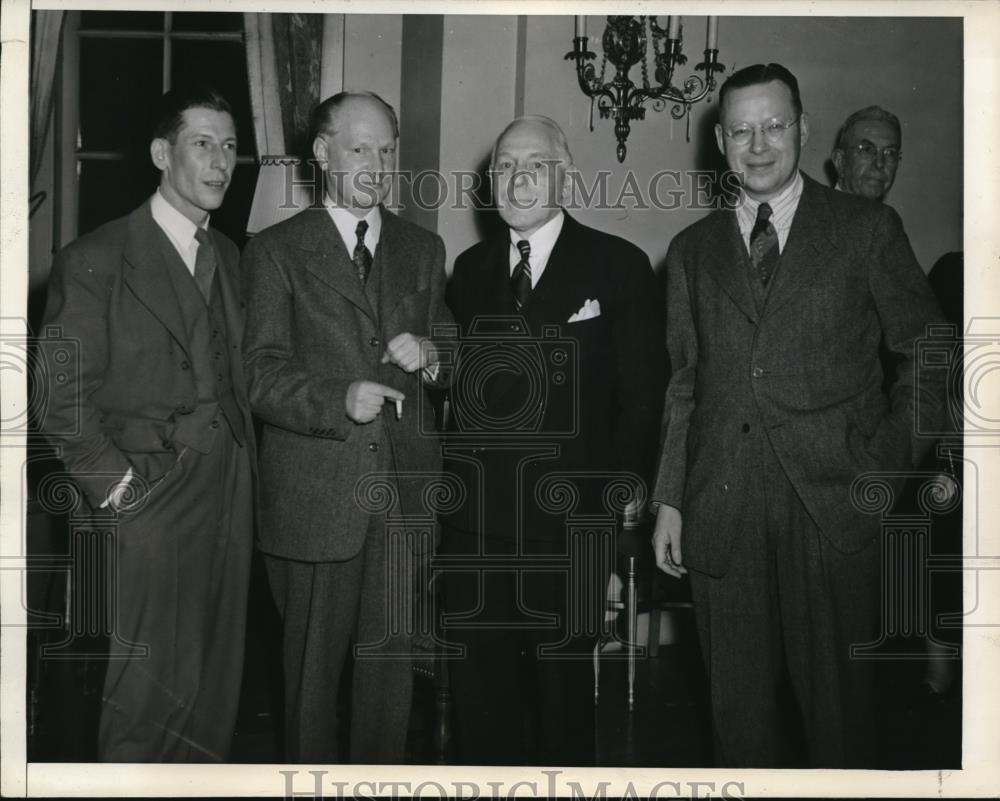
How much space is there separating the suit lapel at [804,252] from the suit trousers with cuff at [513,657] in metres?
0.88

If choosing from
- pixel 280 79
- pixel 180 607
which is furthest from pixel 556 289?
pixel 180 607

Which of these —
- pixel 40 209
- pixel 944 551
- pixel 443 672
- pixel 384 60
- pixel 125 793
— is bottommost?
pixel 125 793

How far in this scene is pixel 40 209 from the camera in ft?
10.1

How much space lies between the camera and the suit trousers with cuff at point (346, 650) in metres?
2.91

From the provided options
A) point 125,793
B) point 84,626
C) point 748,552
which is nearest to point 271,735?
point 125,793

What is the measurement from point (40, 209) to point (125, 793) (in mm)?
1613

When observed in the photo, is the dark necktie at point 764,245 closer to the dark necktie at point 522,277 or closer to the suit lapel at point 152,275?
the dark necktie at point 522,277

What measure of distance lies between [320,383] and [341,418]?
107mm

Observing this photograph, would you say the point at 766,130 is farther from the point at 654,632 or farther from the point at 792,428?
the point at 654,632

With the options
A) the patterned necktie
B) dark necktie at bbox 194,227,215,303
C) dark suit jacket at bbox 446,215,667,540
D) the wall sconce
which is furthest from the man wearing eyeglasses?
dark necktie at bbox 194,227,215,303

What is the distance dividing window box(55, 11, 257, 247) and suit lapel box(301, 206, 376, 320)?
0.34 meters

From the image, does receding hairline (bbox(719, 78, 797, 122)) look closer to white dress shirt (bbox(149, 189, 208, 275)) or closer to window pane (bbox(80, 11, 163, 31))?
white dress shirt (bbox(149, 189, 208, 275))

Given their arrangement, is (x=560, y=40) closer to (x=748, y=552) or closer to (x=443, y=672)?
(x=748, y=552)

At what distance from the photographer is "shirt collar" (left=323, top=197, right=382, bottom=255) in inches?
118
